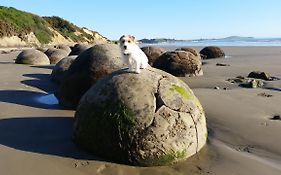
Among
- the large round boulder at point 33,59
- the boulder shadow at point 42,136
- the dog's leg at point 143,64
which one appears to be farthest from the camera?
the large round boulder at point 33,59

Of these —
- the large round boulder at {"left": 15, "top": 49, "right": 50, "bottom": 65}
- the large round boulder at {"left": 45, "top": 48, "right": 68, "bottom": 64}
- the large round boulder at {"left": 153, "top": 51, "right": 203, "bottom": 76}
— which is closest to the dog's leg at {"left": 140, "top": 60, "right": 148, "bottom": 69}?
the large round boulder at {"left": 153, "top": 51, "right": 203, "bottom": 76}

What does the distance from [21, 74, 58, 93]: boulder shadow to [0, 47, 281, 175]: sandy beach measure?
364 mm

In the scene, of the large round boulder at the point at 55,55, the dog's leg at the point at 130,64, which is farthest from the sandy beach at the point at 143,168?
the large round boulder at the point at 55,55

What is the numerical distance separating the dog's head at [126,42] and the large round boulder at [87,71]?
241cm

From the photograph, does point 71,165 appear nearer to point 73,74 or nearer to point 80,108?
point 80,108

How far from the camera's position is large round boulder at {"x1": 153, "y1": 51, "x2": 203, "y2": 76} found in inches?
562

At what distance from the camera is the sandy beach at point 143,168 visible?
16.7 ft

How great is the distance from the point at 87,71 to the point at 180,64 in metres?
6.62

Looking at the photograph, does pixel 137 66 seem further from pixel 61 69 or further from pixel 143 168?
pixel 61 69

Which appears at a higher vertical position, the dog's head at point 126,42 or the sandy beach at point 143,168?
the dog's head at point 126,42

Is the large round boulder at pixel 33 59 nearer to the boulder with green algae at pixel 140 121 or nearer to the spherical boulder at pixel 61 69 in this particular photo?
the spherical boulder at pixel 61 69

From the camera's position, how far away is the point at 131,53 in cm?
579

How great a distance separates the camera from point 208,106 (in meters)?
8.55

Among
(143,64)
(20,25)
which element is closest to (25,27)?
(20,25)
